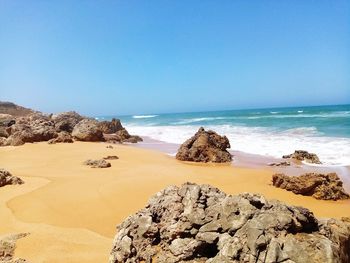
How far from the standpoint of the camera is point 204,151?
1385cm

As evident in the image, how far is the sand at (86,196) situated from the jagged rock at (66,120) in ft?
34.8

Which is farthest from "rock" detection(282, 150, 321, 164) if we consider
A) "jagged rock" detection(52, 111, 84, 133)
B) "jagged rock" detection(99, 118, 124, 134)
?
"jagged rock" detection(99, 118, 124, 134)

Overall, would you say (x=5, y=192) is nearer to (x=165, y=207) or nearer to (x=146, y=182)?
(x=146, y=182)

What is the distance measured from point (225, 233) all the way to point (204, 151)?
403 inches

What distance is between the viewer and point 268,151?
15961 millimetres

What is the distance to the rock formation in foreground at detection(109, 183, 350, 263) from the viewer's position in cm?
336

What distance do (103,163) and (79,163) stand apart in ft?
4.23

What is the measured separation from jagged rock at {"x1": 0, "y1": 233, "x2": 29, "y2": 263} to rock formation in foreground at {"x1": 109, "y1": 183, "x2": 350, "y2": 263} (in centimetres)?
148

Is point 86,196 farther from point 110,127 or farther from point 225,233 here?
point 110,127

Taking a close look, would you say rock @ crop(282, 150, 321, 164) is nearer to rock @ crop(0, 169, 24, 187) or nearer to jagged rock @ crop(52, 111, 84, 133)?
rock @ crop(0, 169, 24, 187)

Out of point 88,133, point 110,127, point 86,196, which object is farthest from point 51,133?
point 86,196

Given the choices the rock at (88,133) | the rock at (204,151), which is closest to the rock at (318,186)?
the rock at (204,151)

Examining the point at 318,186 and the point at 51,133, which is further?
the point at 51,133

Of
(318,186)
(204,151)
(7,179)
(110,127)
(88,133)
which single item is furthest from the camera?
(110,127)
